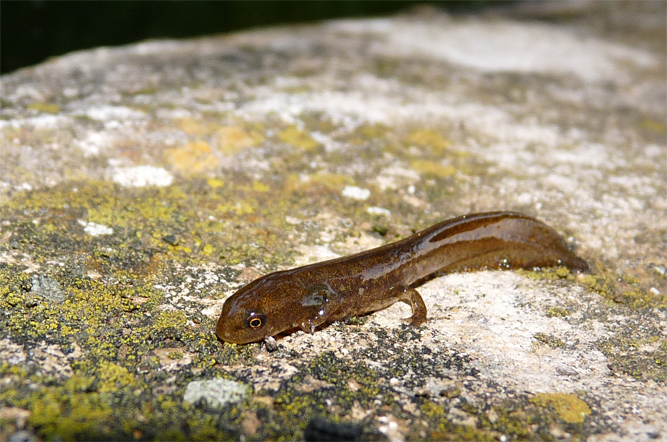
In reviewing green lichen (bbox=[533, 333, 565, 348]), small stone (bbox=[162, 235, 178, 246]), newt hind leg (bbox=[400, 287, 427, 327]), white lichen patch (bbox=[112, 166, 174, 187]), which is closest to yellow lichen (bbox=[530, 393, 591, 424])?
green lichen (bbox=[533, 333, 565, 348])

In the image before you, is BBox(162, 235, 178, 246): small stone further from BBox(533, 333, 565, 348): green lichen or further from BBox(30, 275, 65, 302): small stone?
BBox(533, 333, 565, 348): green lichen

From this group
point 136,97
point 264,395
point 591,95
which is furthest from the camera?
point 591,95

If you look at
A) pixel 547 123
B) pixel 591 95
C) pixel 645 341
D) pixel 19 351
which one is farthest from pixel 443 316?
pixel 591 95

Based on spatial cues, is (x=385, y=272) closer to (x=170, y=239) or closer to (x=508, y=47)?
(x=170, y=239)

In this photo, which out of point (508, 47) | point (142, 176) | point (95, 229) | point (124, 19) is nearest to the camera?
point (95, 229)

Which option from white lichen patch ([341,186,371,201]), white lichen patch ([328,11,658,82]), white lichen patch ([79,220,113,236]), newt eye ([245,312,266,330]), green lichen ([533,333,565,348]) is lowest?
green lichen ([533,333,565,348])

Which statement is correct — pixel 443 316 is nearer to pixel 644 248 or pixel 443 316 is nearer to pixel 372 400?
pixel 372 400

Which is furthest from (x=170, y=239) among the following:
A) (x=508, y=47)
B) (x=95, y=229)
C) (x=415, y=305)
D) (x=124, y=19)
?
(x=124, y=19)

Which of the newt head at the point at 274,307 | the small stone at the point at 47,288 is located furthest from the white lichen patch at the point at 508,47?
the small stone at the point at 47,288
